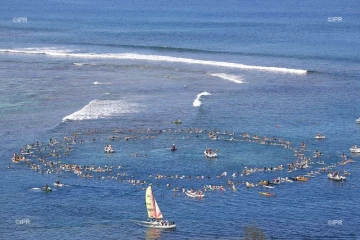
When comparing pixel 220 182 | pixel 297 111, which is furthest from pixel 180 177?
pixel 297 111

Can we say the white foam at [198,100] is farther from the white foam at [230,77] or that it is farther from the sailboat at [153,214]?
the sailboat at [153,214]

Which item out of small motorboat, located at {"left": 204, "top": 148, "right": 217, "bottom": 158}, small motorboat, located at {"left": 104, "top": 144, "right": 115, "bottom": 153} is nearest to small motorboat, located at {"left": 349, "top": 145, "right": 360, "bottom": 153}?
small motorboat, located at {"left": 204, "top": 148, "right": 217, "bottom": 158}

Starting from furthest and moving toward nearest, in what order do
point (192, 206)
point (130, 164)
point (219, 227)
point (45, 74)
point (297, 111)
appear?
point (45, 74), point (297, 111), point (130, 164), point (192, 206), point (219, 227)

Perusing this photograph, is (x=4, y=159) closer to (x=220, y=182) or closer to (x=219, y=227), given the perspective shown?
(x=220, y=182)

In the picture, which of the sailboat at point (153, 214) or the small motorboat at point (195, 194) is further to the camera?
the small motorboat at point (195, 194)

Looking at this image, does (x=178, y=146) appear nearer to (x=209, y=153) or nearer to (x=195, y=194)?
(x=209, y=153)

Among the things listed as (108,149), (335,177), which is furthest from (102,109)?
(335,177)

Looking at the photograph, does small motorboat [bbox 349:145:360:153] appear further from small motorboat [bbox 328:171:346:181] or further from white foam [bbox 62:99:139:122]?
white foam [bbox 62:99:139:122]
